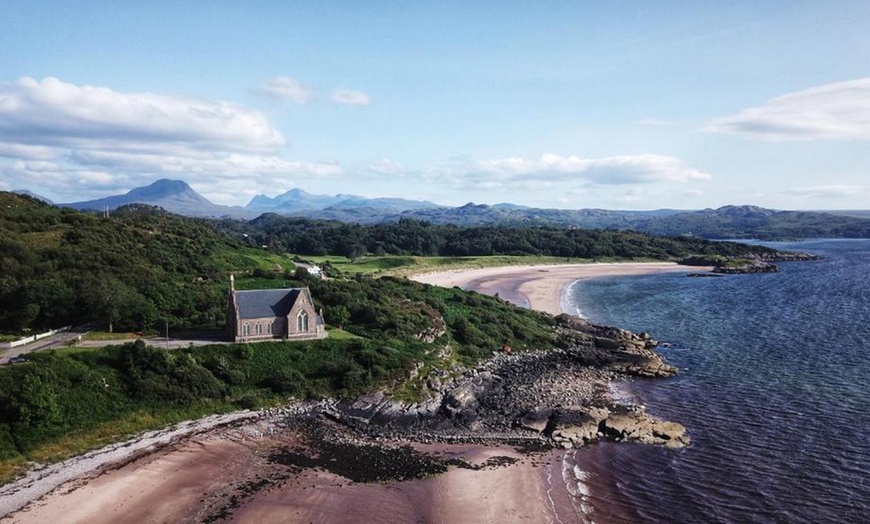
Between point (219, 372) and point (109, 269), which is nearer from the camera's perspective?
point (219, 372)

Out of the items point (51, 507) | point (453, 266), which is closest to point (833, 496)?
point (51, 507)

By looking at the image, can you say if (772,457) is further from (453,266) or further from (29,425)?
(453,266)

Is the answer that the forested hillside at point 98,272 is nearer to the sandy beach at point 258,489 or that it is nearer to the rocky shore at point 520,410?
the sandy beach at point 258,489

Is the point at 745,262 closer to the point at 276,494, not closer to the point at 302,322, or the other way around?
the point at 302,322

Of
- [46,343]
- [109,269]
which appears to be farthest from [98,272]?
[46,343]

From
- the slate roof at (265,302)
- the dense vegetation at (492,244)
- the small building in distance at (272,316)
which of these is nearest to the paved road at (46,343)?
the small building in distance at (272,316)

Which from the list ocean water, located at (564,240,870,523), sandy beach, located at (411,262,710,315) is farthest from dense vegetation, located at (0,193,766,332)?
sandy beach, located at (411,262,710,315)
